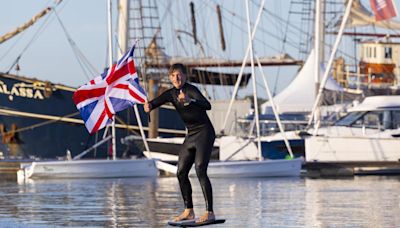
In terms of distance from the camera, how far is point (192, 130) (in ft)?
47.8

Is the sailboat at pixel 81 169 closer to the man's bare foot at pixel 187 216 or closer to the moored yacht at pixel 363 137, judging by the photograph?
the moored yacht at pixel 363 137

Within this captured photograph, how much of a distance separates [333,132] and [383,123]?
1.55 m

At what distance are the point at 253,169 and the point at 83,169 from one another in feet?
14.1

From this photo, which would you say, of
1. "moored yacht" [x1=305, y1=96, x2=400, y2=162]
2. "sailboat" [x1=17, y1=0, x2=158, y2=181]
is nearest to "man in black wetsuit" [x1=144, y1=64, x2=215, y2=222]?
"sailboat" [x1=17, y1=0, x2=158, y2=181]

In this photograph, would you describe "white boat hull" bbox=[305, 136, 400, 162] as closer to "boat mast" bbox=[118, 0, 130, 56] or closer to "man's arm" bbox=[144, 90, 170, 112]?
"boat mast" bbox=[118, 0, 130, 56]

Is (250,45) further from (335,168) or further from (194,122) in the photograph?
(194,122)

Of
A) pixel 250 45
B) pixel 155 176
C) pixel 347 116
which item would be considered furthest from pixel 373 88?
pixel 155 176

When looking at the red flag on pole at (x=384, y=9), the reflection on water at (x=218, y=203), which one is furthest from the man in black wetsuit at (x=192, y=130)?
the red flag on pole at (x=384, y=9)

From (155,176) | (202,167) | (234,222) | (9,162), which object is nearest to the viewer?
(202,167)

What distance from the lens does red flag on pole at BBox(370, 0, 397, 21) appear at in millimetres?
46219

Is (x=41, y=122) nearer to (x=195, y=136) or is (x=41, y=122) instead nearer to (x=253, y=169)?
(x=253, y=169)

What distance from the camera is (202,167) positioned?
14.4 metres

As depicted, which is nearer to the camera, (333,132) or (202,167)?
(202,167)

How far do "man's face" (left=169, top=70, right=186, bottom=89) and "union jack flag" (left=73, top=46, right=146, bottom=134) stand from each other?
7.71 feet
